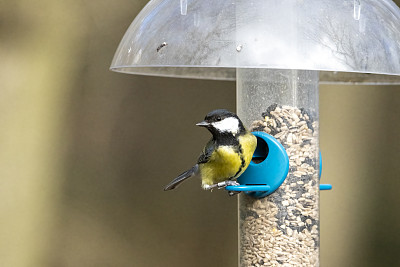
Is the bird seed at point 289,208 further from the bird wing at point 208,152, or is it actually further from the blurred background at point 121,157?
the blurred background at point 121,157

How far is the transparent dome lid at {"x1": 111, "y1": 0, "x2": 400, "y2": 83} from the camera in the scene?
1.78 meters

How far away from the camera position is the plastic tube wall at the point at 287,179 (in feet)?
7.77

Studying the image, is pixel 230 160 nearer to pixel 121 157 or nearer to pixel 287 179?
pixel 287 179

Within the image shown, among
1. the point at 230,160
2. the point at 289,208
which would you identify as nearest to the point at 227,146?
the point at 230,160

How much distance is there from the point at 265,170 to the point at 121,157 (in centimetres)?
176

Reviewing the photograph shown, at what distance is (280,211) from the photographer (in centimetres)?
238

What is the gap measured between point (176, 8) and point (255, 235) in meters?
0.87

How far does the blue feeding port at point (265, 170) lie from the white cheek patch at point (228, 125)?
124mm

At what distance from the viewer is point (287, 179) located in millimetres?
2406

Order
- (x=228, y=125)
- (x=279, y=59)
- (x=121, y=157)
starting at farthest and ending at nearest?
(x=121, y=157), (x=228, y=125), (x=279, y=59)

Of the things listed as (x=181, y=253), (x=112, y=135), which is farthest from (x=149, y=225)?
(x=112, y=135)

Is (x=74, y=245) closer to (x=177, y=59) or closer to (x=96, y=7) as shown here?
(x=96, y=7)

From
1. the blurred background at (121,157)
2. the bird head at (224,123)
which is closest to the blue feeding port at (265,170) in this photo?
the bird head at (224,123)

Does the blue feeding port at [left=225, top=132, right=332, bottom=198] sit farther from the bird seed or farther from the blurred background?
the blurred background
